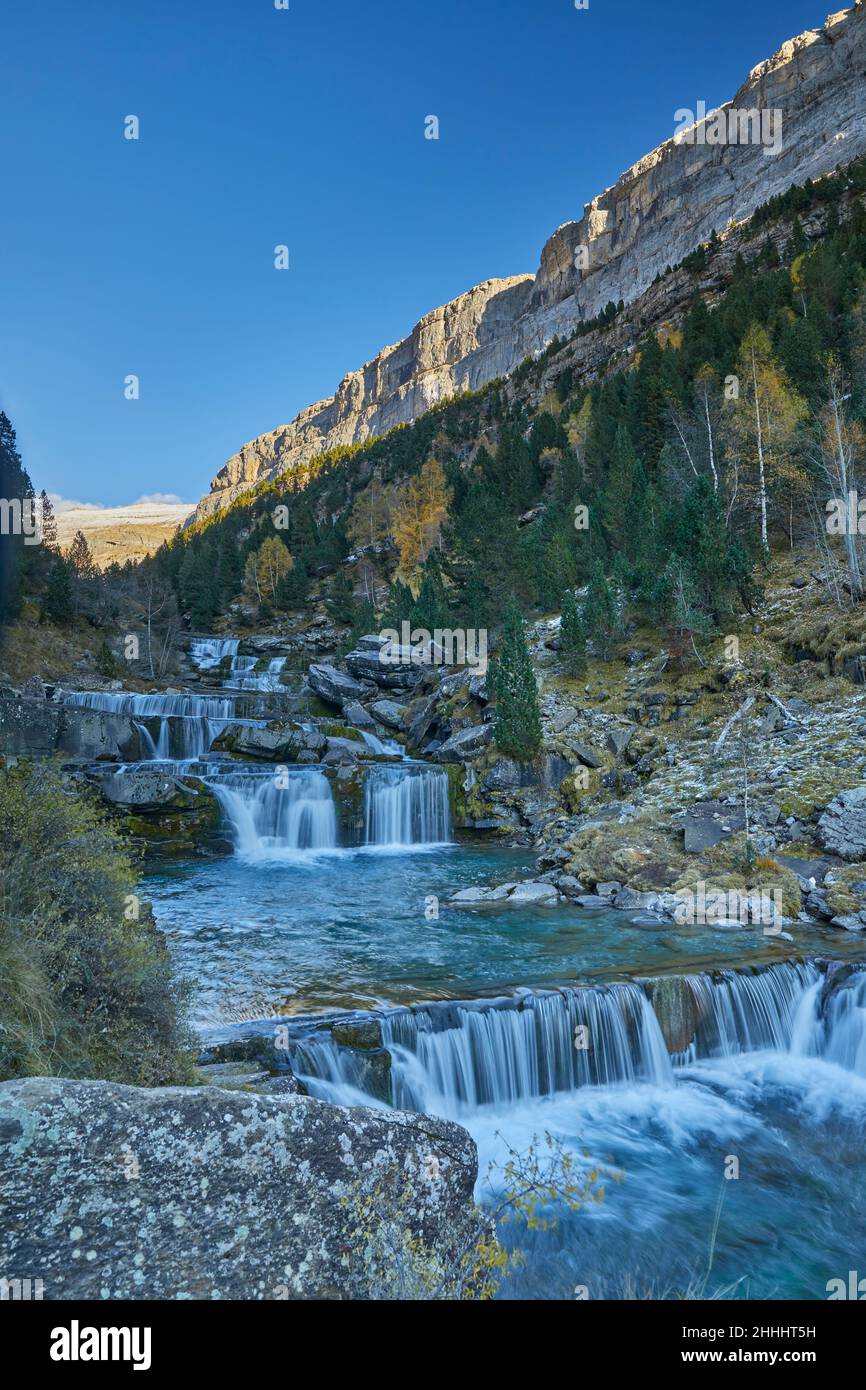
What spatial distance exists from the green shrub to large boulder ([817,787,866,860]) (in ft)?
48.4

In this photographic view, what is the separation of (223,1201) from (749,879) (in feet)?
47.3

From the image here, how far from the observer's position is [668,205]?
340ft

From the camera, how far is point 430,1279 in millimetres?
3387

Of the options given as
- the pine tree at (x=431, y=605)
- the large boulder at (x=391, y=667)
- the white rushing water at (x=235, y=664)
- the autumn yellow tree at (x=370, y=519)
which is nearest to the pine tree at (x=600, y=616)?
the large boulder at (x=391, y=667)

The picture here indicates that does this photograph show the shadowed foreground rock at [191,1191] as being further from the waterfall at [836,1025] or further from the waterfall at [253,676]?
the waterfall at [253,676]

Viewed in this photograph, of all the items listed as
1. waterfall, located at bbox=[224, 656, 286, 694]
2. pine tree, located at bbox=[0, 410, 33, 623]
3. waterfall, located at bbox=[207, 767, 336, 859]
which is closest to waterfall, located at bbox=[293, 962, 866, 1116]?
waterfall, located at bbox=[207, 767, 336, 859]

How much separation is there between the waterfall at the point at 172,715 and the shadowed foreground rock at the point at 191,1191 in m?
27.4

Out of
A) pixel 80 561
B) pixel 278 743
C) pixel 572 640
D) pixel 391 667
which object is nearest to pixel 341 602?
pixel 391 667

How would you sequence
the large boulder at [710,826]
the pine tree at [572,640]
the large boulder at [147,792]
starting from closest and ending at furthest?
the large boulder at [710,826]
the large boulder at [147,792]
the pine tree at [572,640]

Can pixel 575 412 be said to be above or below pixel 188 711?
above

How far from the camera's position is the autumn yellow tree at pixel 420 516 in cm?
6166

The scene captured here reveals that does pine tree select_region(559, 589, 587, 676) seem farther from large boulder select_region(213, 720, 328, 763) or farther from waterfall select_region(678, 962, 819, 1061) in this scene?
waterfall select_region(678, 962, 819, 1061)
